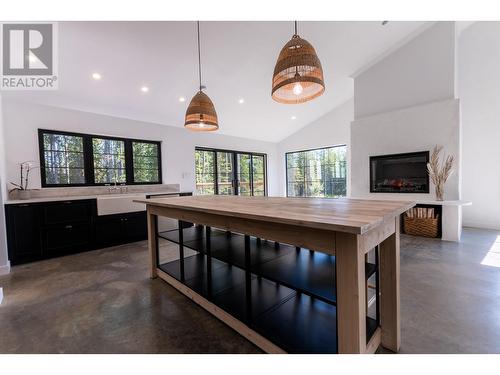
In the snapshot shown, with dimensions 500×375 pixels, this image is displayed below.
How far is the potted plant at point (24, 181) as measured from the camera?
10.6 feet

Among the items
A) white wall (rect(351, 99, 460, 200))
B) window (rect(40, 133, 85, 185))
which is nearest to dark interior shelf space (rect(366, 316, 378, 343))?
white wall (rect(351, 99, 460, 200))

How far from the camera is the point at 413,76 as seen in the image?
13.1 feet

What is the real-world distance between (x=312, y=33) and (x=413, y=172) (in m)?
2.95

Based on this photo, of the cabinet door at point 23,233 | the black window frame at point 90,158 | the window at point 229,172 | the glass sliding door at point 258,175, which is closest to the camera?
the cabinet door at point 23,233

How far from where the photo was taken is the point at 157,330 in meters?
1.64

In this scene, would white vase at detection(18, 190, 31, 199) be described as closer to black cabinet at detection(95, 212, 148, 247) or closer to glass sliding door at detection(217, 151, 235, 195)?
black cabinet at detection(95, 212, 148, 247)

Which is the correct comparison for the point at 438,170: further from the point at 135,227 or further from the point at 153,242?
the point at 135,227

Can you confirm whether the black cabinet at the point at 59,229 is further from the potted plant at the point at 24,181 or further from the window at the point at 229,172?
the window at the point at 229,172

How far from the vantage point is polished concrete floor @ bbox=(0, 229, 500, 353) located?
148 cm

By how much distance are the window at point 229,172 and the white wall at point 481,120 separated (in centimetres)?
482

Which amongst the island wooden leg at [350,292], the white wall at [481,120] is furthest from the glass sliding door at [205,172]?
the white wall at [481,120]

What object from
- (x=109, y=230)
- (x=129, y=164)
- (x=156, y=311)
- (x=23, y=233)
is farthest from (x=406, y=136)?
(x=23, y=233)

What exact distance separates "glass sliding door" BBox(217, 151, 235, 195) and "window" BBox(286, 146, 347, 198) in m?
2.07
